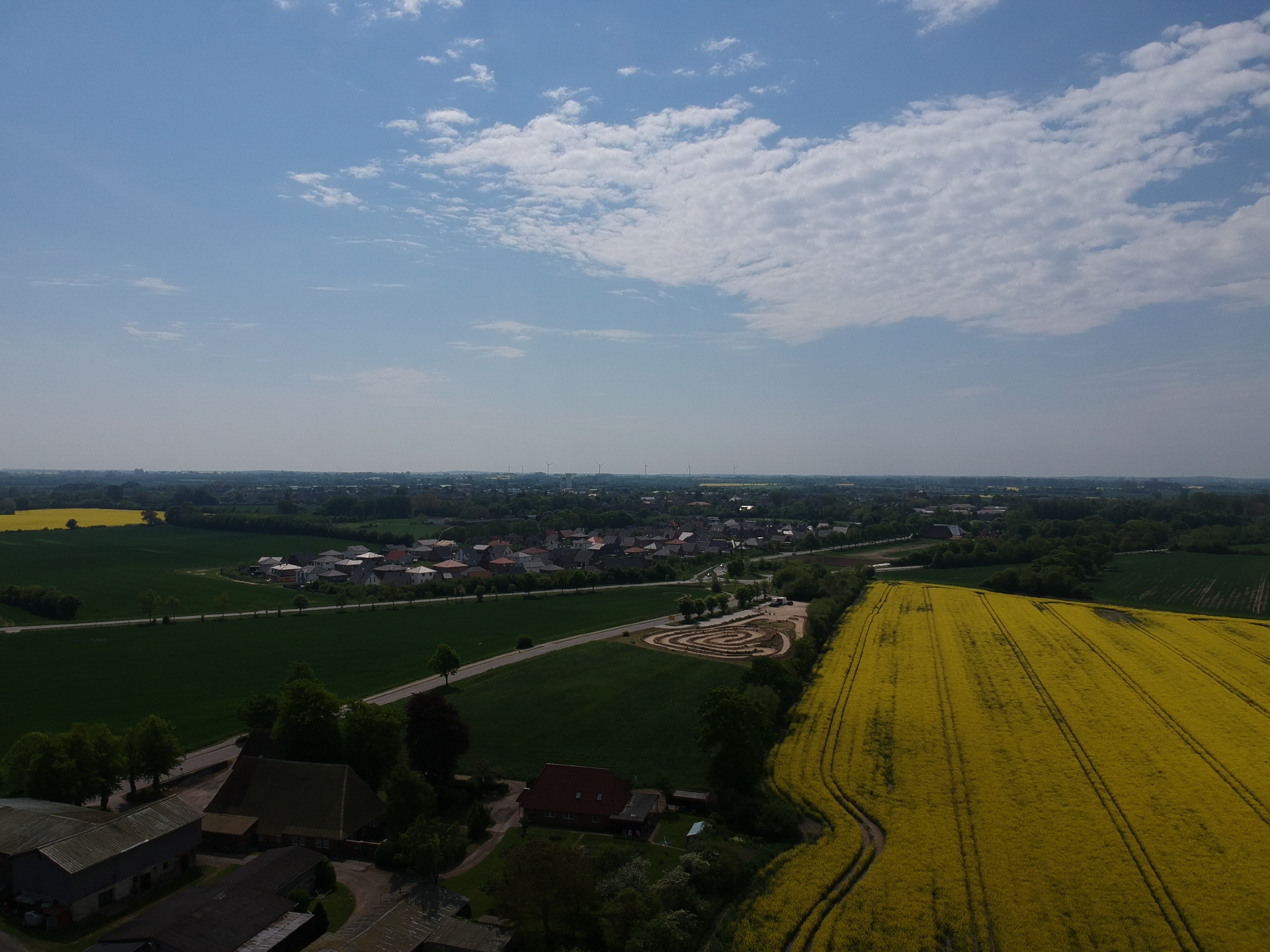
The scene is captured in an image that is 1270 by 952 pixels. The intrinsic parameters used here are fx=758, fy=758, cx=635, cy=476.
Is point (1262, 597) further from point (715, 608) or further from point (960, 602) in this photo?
point (715, 608)

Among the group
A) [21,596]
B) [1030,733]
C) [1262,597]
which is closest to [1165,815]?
[1030,733]

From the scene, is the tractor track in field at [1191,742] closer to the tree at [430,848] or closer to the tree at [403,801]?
the tree at [430,848]

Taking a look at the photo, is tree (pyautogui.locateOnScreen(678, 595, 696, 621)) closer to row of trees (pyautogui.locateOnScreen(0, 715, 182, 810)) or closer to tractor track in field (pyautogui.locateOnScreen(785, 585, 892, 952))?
tractor track in field (pyautogui.locateOnScreen(785, 585, 892, 952))

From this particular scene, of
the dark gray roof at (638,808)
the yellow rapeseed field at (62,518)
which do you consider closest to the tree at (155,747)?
the dark gray roof at (638,808)

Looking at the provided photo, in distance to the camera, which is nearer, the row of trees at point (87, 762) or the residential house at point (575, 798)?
the row of trees at point (87, 762)

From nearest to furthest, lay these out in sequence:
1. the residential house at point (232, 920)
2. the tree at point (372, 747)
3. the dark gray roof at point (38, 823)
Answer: the residential house at point (232, 920), the dark gray roof at point (38, 823), the tree at point (372, 747)

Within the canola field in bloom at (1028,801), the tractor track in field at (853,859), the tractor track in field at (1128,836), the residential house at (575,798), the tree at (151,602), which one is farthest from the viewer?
the tree at (151,602)
